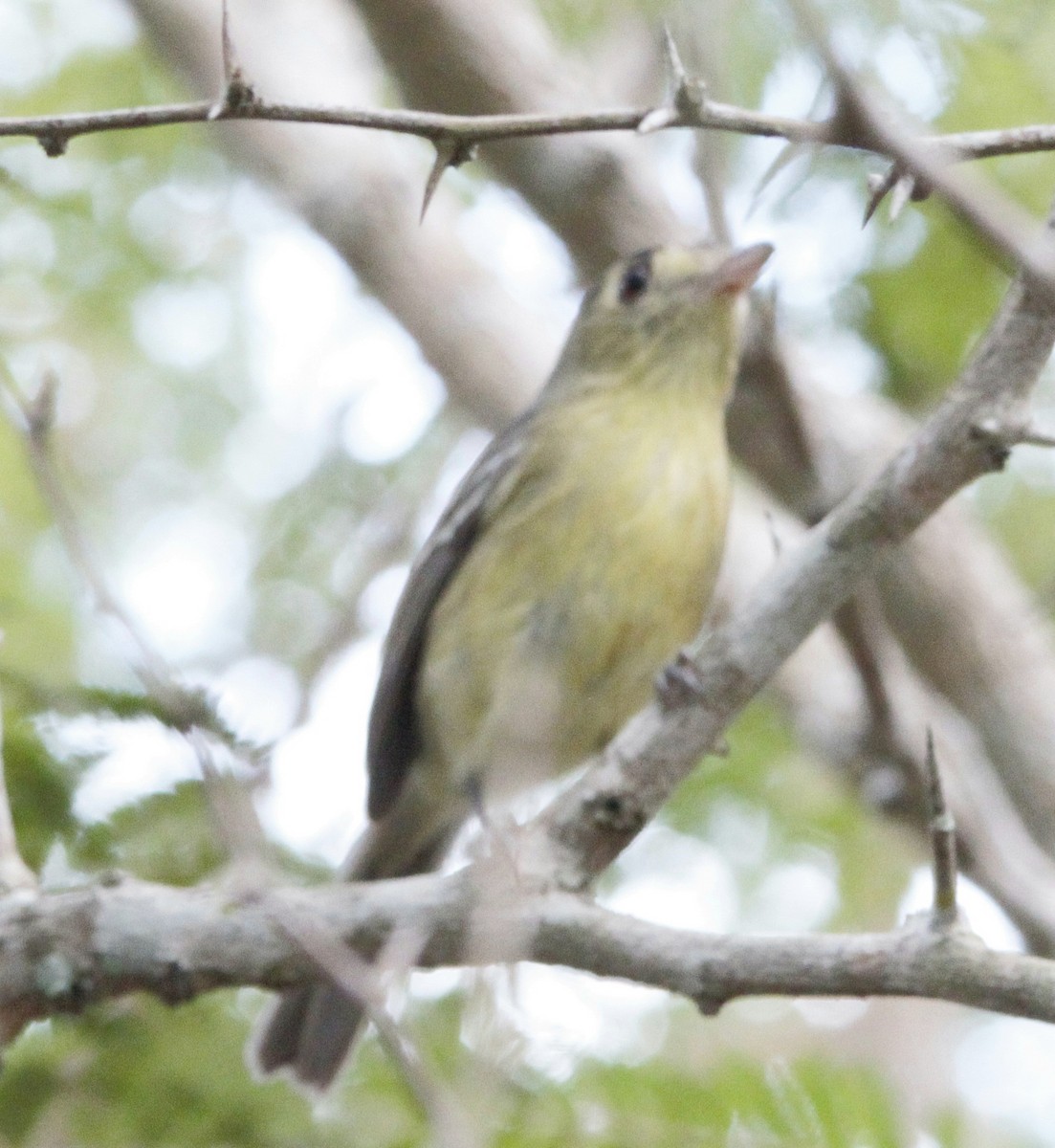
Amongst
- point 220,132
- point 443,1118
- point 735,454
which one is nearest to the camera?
point 443,1118

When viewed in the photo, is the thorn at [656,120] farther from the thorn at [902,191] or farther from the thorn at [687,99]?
the thorn at [902,191]

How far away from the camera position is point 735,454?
543 cm

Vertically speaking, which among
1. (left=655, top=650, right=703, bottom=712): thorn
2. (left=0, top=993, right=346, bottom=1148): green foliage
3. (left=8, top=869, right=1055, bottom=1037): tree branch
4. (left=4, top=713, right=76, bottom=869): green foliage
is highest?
(left=655, top=650, right=703, bottom=712): thorn

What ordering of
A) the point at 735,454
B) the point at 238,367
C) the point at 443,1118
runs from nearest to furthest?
the point at 443,1118, the point at 735,454, the point at 238,367

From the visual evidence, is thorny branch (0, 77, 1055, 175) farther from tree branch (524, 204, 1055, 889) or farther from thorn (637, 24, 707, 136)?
tree branch (524, 204, 1055, 889)

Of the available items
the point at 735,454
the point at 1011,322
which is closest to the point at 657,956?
the point at 1011,322

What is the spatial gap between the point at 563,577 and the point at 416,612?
0.56m

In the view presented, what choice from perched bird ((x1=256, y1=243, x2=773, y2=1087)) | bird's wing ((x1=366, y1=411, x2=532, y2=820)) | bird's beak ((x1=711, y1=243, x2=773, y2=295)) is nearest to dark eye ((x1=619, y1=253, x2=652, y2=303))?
perched bird ((x1=256, y1=243, x2=773, y2=1087))

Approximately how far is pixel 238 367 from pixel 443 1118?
6.00 metres

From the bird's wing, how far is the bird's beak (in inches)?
28.3

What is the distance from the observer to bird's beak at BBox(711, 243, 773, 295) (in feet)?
15.3

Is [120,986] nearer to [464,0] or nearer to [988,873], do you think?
[988,873]

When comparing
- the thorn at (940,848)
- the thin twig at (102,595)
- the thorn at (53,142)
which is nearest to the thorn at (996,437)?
the thorn at (940,848)

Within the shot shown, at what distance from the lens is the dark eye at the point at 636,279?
17.0 ft
